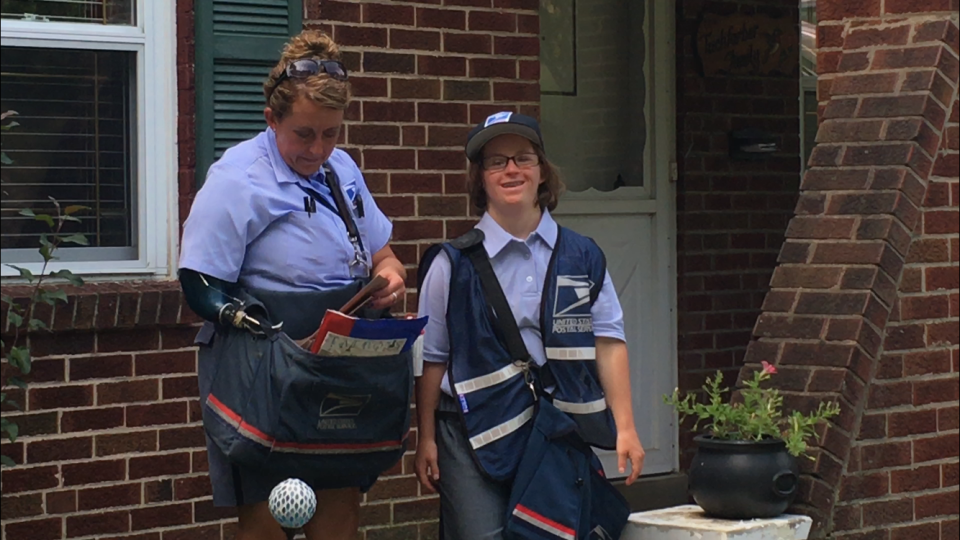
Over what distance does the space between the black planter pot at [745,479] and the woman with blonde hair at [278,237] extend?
131 centimetres

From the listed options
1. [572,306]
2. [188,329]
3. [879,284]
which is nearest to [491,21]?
[188,329]

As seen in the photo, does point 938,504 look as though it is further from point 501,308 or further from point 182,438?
point 182,438

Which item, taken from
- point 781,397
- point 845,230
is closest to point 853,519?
point 781,397

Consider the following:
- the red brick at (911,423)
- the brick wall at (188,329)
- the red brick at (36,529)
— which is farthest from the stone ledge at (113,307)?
the red brick at (911,423)

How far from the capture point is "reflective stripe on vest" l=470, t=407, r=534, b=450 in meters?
4.36

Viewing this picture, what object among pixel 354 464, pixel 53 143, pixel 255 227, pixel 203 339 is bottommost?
pixel 354 464

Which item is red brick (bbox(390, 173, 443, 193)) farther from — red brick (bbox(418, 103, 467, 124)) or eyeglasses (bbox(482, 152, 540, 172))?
eyeglasses (bbox(482, 152, 540, 172))

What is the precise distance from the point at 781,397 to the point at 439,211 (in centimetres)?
163

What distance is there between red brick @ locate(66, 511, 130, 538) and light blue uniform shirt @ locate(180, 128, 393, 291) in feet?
5.53

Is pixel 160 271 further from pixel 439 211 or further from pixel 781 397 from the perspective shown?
pixel 781 397

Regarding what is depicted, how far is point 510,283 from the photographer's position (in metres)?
4.43

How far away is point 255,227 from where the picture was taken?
12.9 ft

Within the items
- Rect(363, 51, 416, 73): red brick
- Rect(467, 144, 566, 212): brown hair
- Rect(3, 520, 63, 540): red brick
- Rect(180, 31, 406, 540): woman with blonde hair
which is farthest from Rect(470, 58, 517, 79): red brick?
Rect(3, 520, 63, 540): red brick

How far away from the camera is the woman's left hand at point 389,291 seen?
13.1 feet
